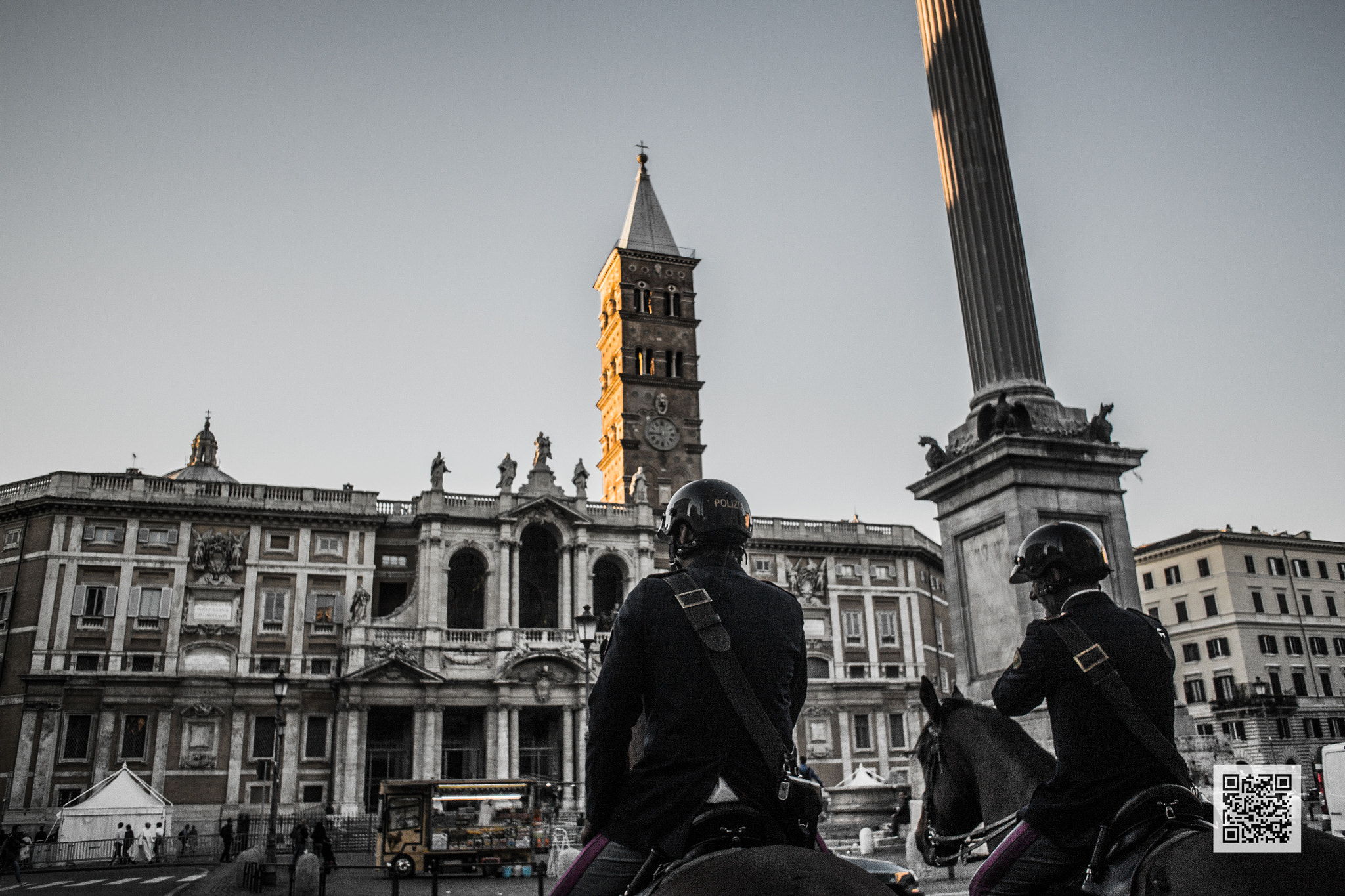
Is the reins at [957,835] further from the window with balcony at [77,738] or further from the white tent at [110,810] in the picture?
the window with balcony at [77,738]

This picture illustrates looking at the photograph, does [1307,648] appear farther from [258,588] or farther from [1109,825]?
[1109,825]

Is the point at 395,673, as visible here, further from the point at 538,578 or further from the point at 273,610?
the point at 538,578

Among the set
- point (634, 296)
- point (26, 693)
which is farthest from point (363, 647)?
point (634, 296)

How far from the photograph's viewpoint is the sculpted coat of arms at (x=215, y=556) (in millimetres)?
48031

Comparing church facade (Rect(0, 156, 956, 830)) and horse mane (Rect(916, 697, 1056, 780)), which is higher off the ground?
church facade (Rect(0, 156, 956, 830))

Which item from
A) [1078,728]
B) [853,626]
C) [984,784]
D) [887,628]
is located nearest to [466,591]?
[853,626]

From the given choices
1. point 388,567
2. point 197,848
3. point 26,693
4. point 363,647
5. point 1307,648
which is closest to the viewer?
point 197,848

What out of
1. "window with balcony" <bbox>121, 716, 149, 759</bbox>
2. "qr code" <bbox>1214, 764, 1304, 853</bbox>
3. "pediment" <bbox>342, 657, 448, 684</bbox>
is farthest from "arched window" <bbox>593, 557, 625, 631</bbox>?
"qr code" <bbox>1214, 764, 1304, 853</bbox>

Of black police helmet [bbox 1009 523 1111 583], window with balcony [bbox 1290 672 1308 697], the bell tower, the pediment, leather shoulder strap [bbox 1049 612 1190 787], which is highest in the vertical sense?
the bell tower

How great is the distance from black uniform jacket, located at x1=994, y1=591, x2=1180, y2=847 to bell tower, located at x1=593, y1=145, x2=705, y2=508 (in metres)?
52.5

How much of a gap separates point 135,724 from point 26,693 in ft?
15.0

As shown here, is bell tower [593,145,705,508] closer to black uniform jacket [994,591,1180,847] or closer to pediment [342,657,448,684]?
pediment [342,657,448,684]

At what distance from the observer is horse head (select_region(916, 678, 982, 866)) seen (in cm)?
475

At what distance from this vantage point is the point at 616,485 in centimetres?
6144
